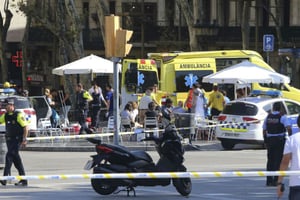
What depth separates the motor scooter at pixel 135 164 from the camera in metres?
14.6

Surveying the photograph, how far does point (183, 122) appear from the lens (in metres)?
27.5

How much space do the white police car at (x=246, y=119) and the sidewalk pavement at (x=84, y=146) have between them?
91cm

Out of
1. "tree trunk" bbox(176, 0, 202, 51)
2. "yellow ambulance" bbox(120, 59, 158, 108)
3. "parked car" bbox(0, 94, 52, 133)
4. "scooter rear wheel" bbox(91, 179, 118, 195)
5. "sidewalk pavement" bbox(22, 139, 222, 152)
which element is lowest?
"sidewalk pavement" bbox(22, 139, 222, 152)

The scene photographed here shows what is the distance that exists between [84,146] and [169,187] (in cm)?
985

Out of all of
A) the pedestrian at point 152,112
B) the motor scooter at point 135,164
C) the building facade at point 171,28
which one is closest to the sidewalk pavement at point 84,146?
the pedestrian at point 152,112

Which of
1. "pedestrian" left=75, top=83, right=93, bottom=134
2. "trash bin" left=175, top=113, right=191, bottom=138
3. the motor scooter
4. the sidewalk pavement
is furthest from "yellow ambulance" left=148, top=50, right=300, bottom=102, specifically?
the motor scooter

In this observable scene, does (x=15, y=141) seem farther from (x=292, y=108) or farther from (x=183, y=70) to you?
(x=183, y=70)

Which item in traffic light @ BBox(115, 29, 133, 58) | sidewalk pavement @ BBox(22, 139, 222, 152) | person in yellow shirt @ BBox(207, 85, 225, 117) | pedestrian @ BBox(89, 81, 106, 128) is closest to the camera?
traffic light @ BBox(115, 29, 133, 58)

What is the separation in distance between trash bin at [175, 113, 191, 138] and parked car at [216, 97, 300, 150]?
2.19 metres

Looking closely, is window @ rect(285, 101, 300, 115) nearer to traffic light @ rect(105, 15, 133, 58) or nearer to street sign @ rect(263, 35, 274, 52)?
traffic light @ rect(105, 15, 133, 58)

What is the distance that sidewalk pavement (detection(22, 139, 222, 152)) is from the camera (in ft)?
83.5

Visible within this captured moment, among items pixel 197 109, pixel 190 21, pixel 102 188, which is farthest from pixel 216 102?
pixel 190 21

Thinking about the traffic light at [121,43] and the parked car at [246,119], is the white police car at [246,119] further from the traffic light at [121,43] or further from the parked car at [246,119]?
the traffic light at [121,43]

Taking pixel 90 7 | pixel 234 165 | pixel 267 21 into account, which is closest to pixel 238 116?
pixel 234 165
